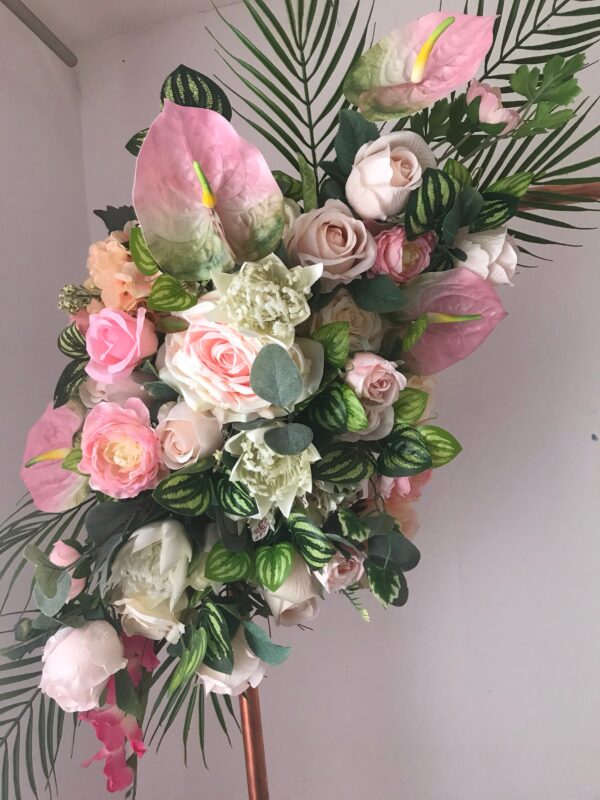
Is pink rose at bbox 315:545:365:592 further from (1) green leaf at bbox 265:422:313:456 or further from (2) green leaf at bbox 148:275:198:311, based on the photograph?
(2) green leaf at bbox 148:275:198:311

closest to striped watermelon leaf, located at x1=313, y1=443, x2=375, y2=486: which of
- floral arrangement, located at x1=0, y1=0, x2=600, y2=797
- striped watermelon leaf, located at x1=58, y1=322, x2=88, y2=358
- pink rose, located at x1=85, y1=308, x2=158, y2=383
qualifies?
floral arrangement, located at x1=0, y1=0, x2=600, y2=797

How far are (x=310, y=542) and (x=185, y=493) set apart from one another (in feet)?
0.43

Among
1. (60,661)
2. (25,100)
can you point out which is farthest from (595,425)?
(25,100)

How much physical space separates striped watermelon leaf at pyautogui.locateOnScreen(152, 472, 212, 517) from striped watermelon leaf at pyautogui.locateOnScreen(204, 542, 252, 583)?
48 mm

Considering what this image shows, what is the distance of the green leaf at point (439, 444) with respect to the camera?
0.63 m

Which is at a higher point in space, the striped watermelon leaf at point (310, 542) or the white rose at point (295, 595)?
the striped watermelon leaf at point (310, 542)

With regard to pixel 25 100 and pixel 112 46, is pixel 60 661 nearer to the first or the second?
pixel 25 100

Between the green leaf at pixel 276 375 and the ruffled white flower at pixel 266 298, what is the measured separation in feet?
0.10

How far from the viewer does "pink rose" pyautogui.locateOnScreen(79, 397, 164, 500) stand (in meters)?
0.61

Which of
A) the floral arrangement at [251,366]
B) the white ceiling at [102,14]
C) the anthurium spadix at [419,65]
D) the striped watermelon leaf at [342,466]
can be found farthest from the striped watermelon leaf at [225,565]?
the white ceiling at [102,14]

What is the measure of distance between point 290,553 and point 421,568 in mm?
573

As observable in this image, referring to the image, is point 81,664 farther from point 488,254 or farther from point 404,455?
point 488,254

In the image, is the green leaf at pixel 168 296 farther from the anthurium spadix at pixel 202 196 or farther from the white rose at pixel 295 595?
the white rose at pixel 295 595

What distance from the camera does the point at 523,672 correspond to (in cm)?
110
